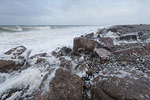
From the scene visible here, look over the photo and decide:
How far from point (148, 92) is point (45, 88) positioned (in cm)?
146

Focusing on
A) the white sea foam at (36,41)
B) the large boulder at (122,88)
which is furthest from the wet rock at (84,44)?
the large boulder at (122,88)

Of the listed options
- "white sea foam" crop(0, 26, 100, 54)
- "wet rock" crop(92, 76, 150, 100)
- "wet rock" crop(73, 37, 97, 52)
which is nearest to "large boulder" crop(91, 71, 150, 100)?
"wet rock" crop(92, 76, 150, 100)

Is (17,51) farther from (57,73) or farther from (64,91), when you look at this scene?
(64,91)

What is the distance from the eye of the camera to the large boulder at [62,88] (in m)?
1.35

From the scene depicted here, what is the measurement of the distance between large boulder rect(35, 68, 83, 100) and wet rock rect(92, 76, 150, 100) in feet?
0.95

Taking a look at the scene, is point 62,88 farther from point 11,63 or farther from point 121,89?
point 11,63

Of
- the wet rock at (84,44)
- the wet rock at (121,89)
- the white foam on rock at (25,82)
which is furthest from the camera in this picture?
the wet rock at (84,44)

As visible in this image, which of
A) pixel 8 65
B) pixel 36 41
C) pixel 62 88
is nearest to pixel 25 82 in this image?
pixel 8 65

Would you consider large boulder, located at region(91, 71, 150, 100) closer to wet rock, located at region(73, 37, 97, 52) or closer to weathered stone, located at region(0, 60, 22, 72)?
wet rock, located at region(73, 37, 97, 52)

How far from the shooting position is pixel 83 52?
357 centimetres

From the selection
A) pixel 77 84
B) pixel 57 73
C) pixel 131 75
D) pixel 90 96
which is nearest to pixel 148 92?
pixel 131 75

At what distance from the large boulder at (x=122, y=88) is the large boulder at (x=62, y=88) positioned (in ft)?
0.94

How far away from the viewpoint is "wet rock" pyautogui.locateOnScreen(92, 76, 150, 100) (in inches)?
50.3

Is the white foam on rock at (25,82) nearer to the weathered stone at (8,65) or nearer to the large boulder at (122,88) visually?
the weathered stone at (8,65)
